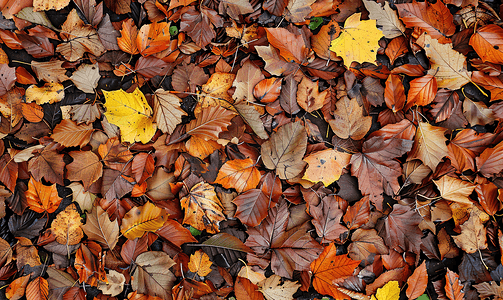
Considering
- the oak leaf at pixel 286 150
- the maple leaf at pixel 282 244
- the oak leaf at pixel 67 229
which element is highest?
the oak leaf at pixel 286 150

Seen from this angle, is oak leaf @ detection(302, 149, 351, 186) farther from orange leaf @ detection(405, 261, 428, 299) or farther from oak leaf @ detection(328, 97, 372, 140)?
orange leaf @ detection(405, 261, 428, 299)

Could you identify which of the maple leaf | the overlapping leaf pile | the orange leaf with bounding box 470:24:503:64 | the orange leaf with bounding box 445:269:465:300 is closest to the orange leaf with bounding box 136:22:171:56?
the overlapping leaf pile

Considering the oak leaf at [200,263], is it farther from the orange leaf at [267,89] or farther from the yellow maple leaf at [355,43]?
the yellow maple leaf at [355,43]

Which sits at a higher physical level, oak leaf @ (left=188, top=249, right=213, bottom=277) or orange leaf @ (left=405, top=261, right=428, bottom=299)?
oak leaf @ (left=188, top=249, right=213, bottom=277)

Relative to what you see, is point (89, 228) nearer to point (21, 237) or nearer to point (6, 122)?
point (21, 237)

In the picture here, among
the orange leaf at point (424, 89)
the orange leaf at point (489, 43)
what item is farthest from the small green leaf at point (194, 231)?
the orange leaf at point (489, 43)

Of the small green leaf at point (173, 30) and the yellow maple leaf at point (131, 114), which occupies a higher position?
the small green leaf at point (173, 30)

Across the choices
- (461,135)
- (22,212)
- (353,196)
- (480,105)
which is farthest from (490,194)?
(22,212)
